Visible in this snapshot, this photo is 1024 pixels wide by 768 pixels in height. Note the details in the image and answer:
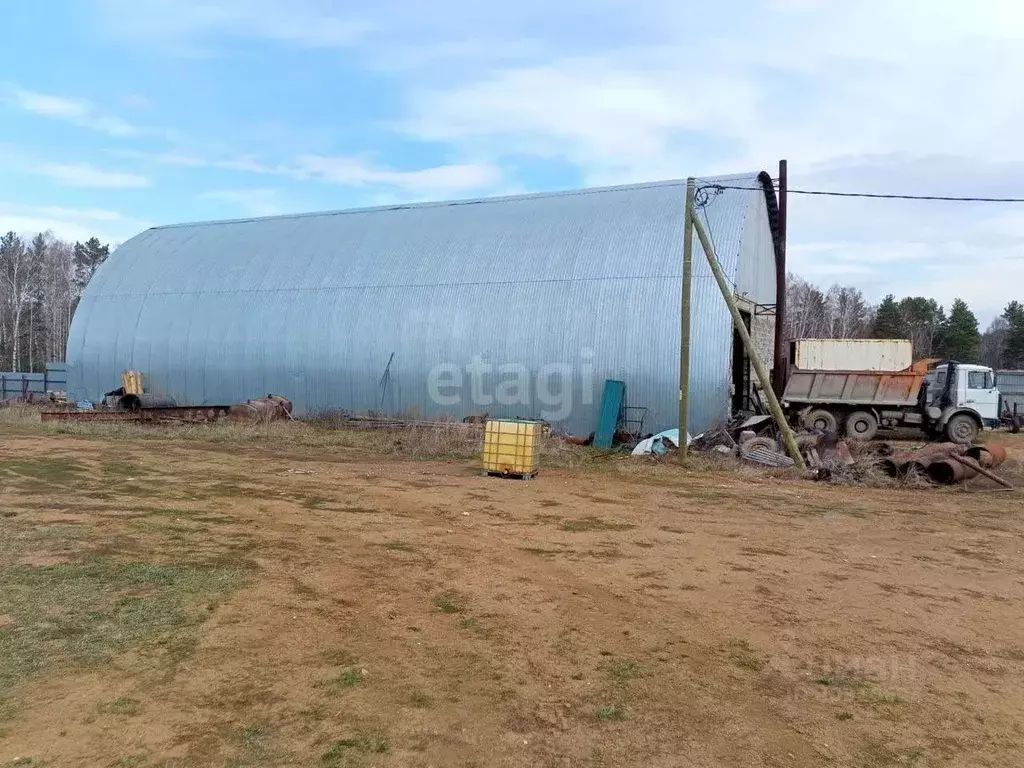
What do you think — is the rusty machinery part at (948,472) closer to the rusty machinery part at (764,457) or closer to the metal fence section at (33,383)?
the rusty machinery part at (764,457)

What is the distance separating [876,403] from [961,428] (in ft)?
9.14

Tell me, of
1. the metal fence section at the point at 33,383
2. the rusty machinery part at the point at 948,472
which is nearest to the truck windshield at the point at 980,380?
the rusty machinery part at the point at 948,472

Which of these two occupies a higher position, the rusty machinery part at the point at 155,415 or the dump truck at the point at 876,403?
the dump truck at the point at 876,403

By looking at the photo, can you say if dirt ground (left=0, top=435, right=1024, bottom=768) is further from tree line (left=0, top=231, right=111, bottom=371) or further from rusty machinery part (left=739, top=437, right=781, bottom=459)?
tree line (left=0, top=231, right=111, bottom=371)

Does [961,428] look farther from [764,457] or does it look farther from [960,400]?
[764,457]

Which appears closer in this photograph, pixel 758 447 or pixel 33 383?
pixel 758 447

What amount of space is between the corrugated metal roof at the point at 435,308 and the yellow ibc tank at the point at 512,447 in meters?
7.03

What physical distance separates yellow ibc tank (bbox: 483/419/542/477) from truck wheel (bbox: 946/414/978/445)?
47.5 ft

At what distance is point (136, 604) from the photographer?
6355 mm

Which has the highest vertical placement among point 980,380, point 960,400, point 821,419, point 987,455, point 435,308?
point 435,308

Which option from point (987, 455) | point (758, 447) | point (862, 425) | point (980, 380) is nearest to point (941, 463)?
point (987, 455)

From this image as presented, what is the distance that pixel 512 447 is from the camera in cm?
1457

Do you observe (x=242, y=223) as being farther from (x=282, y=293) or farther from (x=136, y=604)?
(x=136, y=604)

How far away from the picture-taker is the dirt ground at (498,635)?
4.34 m
